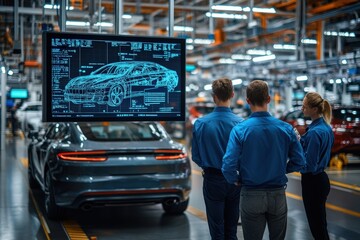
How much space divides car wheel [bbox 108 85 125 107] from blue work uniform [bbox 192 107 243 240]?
1.46 meters

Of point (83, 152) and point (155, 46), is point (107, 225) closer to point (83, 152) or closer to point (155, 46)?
point (83, 152)

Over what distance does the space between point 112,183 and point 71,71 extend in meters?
1.85

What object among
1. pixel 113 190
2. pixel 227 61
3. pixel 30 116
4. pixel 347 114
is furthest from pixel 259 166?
pixel 227 61

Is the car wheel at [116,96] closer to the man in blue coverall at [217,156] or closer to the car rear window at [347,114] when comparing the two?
the man in blue coverall at [217,156]

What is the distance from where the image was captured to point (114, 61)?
6445 millimetres

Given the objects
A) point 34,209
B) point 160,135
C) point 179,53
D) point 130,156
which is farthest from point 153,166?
point 34,209

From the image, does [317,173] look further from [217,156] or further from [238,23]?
[238,23]

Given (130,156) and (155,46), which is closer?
(155,46)

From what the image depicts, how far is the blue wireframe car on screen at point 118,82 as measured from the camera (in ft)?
20.7

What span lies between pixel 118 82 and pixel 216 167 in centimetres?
186

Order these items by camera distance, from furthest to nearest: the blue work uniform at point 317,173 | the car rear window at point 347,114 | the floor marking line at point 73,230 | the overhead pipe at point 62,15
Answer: the car rear window at point 347,114, the floor marking line at point 73,230, the overhead pipe at point 62,15, the blue work uniform at point 317,173

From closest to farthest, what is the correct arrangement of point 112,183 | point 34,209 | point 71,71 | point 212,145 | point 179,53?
point 212,145
point 71,71
point 179,53
point 112,183
point 34,209

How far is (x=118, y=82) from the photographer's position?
6438mm

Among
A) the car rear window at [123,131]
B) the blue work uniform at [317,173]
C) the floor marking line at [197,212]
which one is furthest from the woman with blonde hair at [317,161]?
the car rear window at [123,131]
